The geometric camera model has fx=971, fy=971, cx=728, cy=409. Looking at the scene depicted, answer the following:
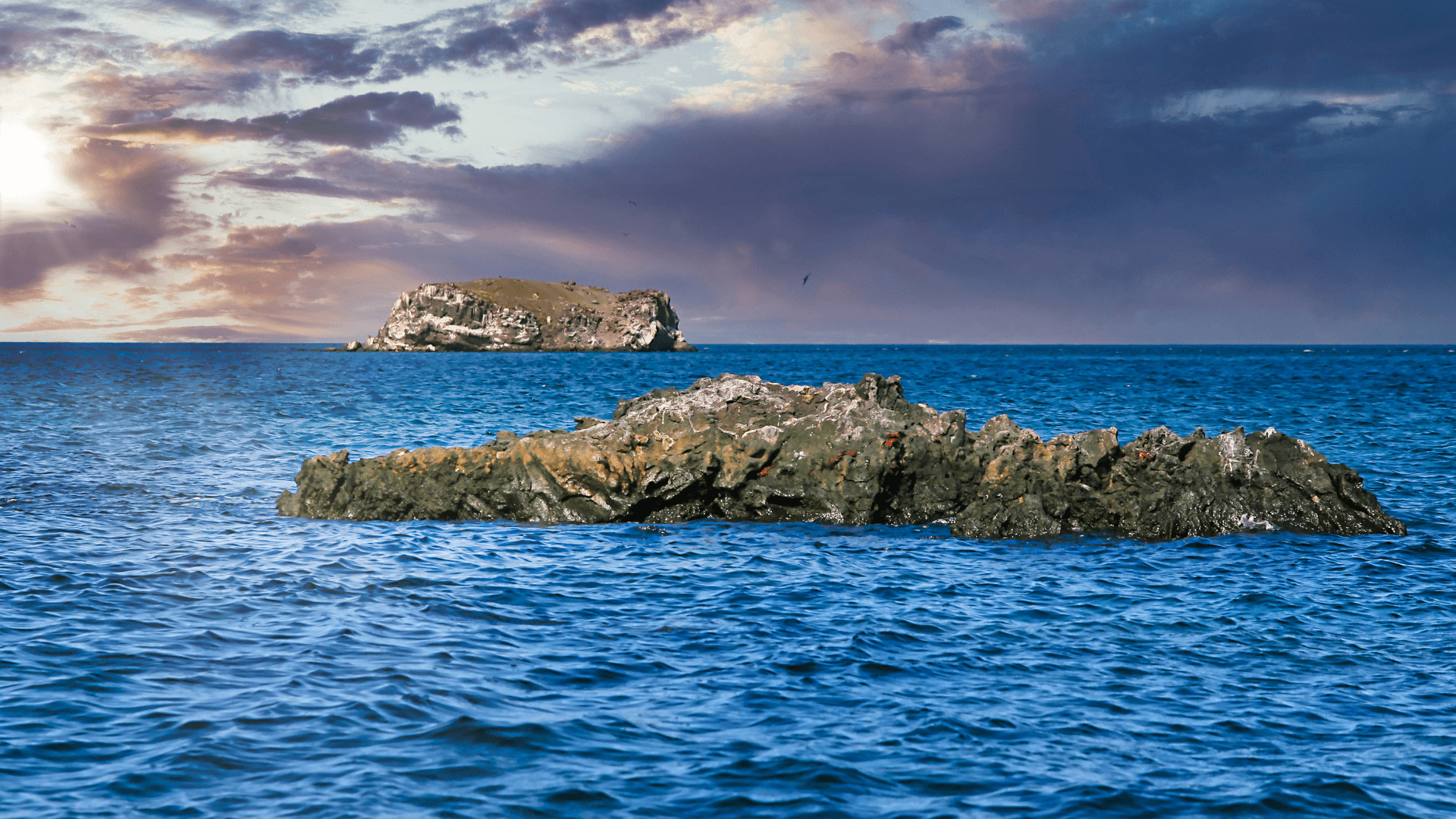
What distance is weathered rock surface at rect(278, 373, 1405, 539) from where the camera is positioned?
61.1ft

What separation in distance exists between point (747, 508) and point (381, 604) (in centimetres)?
861

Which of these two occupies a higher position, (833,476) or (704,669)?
(833,476)

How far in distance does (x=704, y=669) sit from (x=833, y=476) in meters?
9.59

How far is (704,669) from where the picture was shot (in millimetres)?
10266

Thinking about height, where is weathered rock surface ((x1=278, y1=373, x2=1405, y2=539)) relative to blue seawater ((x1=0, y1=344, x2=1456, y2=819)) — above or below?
above

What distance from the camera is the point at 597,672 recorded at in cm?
1009

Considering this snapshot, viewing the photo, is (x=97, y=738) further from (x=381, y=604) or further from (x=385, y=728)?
(x=381, y=604)

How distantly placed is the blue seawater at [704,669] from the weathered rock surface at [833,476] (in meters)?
0.74

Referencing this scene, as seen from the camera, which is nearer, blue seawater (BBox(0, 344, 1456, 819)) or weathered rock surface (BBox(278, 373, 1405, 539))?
blue seawater (BBox(0, 344, 1456, 819))

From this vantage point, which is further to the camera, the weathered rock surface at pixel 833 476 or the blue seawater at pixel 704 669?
the weathered rock surface at pixel 833 476

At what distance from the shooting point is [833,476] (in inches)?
766

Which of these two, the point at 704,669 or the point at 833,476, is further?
the point at 833,476

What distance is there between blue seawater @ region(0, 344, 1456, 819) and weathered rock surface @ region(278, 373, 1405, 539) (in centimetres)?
74

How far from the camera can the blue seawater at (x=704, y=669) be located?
750cm
